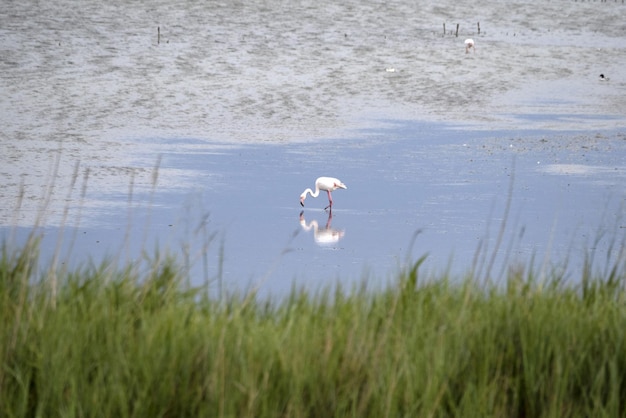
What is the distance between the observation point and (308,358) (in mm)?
3258

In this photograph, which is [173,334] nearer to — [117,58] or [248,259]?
[248,259]

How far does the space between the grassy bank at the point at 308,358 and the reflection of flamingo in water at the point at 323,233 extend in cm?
400

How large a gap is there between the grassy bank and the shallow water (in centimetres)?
35

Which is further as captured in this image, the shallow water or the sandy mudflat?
the sandy mudflat

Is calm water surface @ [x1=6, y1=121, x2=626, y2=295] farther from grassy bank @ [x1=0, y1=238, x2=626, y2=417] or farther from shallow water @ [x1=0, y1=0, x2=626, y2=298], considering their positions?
grassy bank @ [x1=0, y1=238, x2=626, y2=417]

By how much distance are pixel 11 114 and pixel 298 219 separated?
6173 millimetres

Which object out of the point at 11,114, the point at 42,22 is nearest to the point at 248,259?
the point at 11,114

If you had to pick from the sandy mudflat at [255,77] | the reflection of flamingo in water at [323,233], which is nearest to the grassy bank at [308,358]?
the reflection of flamingo in water at [323,233]

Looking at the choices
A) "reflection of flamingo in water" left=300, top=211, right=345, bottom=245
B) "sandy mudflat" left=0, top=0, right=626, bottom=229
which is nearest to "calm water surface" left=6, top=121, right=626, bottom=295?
"reflection of flamingo in water" left=300, top=211, right=345, bottom=245

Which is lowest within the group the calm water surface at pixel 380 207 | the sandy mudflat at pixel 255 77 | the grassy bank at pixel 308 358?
the sandy mudflat at pixel 255 77

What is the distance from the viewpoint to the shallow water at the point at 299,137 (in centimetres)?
764

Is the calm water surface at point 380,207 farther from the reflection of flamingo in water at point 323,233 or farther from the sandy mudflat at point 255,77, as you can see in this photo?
the sandy mudflat at point 255,77

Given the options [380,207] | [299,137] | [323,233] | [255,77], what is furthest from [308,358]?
[255,77]

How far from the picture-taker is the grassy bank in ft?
10.2
